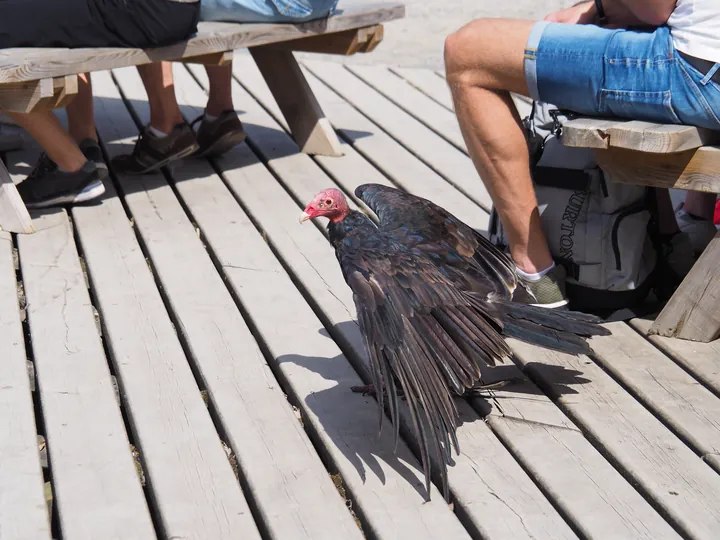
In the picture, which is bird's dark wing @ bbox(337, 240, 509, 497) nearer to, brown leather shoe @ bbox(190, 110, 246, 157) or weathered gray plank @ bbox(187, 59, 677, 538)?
weathered gray plank @ bbox(187, 59, 677, 538)

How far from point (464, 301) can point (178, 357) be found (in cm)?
94

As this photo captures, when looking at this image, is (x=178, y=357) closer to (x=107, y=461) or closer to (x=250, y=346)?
(x=250, y=346)

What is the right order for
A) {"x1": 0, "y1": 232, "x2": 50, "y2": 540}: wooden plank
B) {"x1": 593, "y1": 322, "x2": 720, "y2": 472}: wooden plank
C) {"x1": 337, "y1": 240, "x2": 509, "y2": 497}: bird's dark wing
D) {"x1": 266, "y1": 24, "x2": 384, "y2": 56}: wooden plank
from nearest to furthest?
{"x1": 0, "y1": 232, "x2": 50, "y2": 540}: wooden plank, {"x1": 337, "y1": 240, "x2": 509, "y2": 497}: bird's dark wing, {"x1": 593, "y1": 322, "x2": 720, "y2": 472}: wooden plank, {"x1": 266, "y1": 24, "x2": 384, "y2": 56}: wooden plank

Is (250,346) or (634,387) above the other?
(634,387)

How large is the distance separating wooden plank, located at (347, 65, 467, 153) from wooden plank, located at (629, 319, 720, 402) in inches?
77.9

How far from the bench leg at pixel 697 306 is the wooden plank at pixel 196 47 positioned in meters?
2.10

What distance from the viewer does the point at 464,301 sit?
102 inches

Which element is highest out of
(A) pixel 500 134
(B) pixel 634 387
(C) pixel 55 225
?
(A) pixel 500 134

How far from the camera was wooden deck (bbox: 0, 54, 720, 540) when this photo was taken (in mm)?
2291

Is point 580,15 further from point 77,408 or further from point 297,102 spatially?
point 77,408

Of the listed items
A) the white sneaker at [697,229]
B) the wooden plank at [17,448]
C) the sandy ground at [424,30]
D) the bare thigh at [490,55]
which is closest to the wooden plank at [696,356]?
the white sneaker at [697,229]

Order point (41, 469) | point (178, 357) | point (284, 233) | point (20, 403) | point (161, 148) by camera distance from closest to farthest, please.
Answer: point (41, 469)
point (20, 403)
point (178, 357)
point (284, 233)
point (161, 148)

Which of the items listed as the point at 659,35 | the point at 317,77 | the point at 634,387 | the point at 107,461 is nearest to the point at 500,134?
the point at 659,35

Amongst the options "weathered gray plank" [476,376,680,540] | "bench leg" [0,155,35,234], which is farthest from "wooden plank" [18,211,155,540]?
"weathered gray plank" [476,376,680,540]
